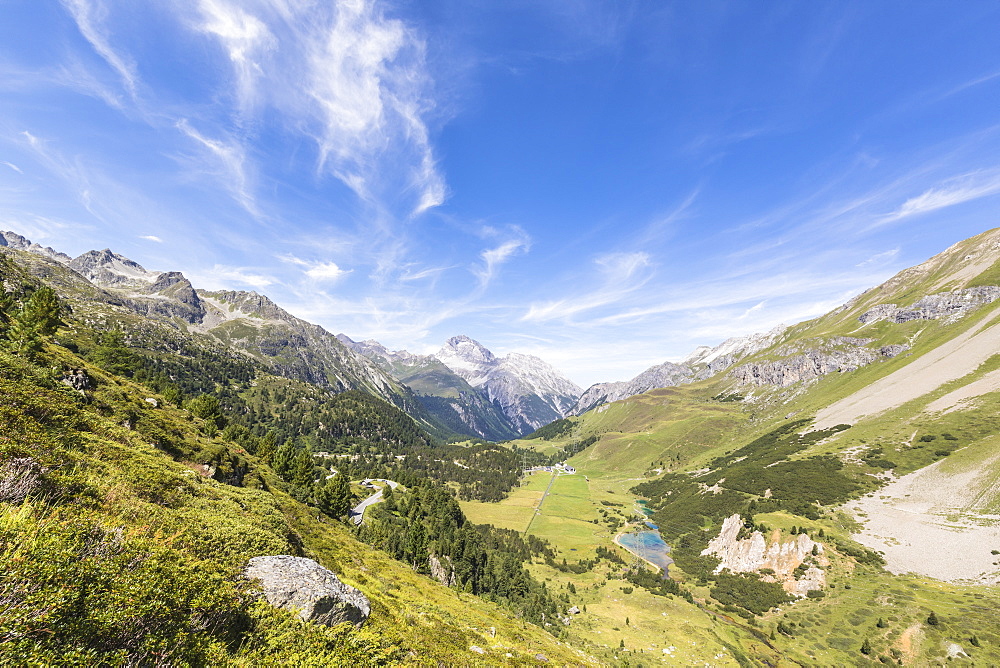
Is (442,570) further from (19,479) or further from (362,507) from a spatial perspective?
(19,479)

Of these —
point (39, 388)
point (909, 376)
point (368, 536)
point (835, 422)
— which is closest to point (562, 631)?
point (368, 536)

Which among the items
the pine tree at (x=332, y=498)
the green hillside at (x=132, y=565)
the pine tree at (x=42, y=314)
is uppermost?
the pine tree at (x=42, y=314)

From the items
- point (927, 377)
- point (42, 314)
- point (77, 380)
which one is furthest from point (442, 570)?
point (927, 377)

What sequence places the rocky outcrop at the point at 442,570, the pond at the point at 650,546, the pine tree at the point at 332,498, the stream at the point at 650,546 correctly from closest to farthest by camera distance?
the pine tree at the point at 332,498
the rocky outcrop at the point at 442,570
the stream at the point at 650,546
the pond at the point at 650,546

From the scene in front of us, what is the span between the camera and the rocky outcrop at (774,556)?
9451cm

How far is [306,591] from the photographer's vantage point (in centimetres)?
1474

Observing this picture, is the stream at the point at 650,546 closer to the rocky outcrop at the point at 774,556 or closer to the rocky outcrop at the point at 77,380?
the rocky outcrop at the point at 774,556

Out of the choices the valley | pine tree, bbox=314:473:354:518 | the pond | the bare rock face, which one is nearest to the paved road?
the valley

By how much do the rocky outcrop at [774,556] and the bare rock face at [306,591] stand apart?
12770 cm

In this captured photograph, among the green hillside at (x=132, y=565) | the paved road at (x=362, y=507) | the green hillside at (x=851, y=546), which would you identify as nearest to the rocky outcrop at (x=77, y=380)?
the green hillside at (x=132, y=565)

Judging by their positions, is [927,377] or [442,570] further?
[927,377]

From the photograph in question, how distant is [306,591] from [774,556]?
5532 inches

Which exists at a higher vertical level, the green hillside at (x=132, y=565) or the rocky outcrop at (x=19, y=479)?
the rocky outcrop at (x=19, y=479)

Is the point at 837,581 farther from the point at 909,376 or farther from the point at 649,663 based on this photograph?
the point at 909,376
